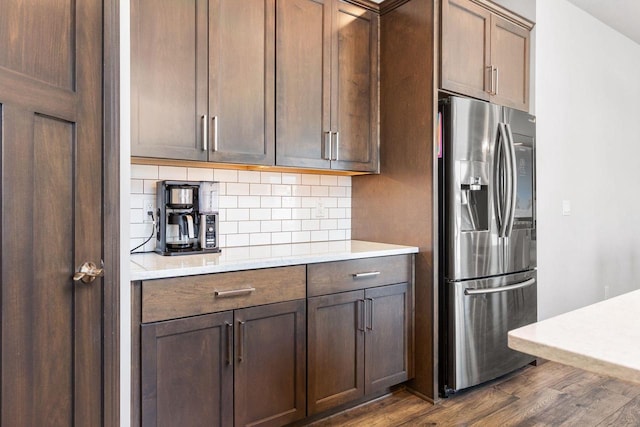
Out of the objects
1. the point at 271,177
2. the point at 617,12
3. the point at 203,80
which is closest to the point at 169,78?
the point at 203,80

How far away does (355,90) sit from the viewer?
102 inches

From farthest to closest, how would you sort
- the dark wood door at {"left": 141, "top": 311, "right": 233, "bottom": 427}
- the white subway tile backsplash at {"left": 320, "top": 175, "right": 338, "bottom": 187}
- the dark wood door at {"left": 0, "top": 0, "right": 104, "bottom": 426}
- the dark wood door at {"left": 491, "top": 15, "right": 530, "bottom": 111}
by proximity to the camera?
the white subway tile backsplash at {"left": 320, "top": 175, "right": 338, "bottom": 187}
the dark wood door at {"left": 491, "top": 15, "right": 530, "bottom": 111}
the dark wood door at {"left": 141, "top": 311, "right": 233, "bottom": 427}
the dark wood door at {"left": 0, "top": 0, "right": 104, "bottom": 426}

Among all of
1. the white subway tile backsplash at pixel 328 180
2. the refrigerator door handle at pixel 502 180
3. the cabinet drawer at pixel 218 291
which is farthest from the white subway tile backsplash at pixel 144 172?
the refrigerator door handle at pixel 502 180

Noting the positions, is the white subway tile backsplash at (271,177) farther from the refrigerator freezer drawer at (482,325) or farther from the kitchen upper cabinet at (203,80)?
the refrigerator freezer drawer at (482,325)

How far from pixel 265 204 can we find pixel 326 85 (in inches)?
32.0

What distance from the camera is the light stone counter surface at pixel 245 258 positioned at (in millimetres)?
1638

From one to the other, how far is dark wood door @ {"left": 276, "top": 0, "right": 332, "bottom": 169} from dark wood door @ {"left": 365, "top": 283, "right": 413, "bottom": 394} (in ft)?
2.80

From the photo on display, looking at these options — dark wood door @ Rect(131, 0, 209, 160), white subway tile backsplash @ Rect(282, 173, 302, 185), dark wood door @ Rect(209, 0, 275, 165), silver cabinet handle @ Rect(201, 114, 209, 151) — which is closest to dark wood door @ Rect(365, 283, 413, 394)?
white subway tile backsplash @ Rect(282, 173, 302, 185)

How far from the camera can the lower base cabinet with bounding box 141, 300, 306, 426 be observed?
1.60 metres

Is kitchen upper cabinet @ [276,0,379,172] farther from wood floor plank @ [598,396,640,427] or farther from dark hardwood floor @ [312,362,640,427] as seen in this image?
wood floor plank @ [598,396,640,427]

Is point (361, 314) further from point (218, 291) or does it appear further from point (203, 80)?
point (203, 80)

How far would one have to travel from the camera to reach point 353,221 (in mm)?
2971

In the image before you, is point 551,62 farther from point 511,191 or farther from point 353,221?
point 353,221

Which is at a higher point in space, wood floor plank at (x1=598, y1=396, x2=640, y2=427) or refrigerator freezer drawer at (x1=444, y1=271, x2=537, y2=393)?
refrigerator freezer drawer at (x1=444, y1=271, x2=537, y2=393)
